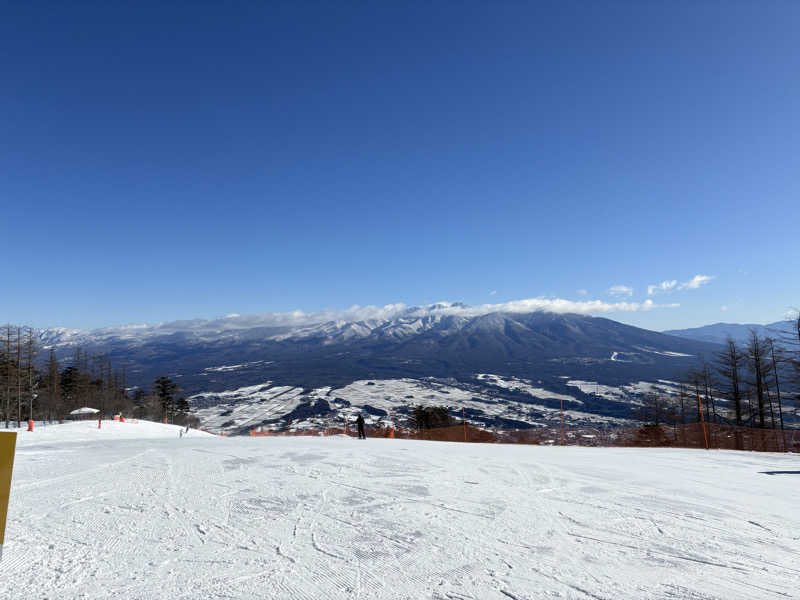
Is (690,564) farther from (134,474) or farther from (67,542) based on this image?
(134,474)

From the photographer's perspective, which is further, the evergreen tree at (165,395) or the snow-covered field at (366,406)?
the snow-covered field at (366,406)

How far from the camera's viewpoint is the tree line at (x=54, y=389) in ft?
141

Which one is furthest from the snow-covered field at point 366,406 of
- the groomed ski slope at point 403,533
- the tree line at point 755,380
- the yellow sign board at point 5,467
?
the yellow sign board at point 5,467

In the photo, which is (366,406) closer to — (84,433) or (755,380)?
(755,380)

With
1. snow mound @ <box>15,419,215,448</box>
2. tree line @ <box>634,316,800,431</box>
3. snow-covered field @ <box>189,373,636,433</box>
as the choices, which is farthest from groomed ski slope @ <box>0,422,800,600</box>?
snow-covered field @ <box>189,373,636,433</box>

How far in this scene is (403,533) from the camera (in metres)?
5.99

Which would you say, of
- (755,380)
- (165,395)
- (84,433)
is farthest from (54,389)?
(755,380)

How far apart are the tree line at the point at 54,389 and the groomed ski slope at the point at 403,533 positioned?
132 feet

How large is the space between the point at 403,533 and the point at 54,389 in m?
72.1

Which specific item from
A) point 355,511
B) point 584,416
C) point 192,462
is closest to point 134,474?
point 192,462

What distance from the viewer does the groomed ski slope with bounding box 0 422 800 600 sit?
4.34m

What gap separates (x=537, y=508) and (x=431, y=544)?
257cm

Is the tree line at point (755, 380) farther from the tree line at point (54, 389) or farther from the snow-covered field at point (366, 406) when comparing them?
the snow-covered field at point (366, 406)

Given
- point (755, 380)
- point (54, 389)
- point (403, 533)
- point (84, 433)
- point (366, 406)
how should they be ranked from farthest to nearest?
point (366, 406), point (54, 389), point (755, 380), point (84, 433), point (403, 533)
